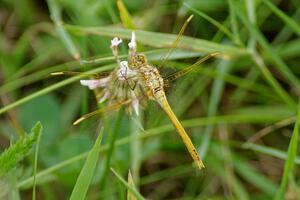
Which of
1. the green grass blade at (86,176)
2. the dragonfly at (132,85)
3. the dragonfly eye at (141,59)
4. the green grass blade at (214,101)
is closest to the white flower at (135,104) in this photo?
the dragonfly at (132,85)

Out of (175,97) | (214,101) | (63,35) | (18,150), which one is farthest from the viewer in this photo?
(214,101)

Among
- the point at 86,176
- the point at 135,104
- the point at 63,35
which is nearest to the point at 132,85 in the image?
the point at 135,104

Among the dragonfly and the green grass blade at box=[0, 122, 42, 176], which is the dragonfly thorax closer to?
the dragonfly

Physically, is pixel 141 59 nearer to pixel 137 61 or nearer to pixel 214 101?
pixel 137 61

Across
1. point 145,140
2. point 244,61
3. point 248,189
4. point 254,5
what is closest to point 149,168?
point 145,140

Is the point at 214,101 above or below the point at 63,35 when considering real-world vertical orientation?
below

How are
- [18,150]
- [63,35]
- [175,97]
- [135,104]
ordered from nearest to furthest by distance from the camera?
[18,150], [135,104], [175,97], [63,35]

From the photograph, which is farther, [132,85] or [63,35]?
[63,35]
